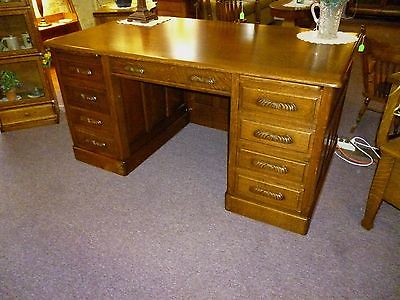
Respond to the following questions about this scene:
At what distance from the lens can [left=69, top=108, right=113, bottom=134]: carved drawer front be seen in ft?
7.05

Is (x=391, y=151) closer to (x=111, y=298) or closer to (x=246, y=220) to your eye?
(x=246, y=220)

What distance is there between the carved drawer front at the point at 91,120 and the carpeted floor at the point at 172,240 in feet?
1.04

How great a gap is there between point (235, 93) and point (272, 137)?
0.27 m

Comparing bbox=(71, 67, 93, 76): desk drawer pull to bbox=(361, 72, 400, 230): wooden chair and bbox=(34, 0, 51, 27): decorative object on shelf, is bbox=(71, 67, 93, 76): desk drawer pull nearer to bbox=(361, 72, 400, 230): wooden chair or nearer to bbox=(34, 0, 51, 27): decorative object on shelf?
bbox=(361, 72, 400, 230): wooden chair

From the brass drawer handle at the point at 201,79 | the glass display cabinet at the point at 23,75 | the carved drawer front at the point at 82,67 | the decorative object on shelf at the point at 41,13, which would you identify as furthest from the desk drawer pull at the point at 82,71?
the decorative object on shelf at the point at 41,13

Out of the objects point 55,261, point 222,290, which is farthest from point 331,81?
point 55,261

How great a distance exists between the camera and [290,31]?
2.07 meters

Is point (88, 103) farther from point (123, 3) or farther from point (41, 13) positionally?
point (41, 13)

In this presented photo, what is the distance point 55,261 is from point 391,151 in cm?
169

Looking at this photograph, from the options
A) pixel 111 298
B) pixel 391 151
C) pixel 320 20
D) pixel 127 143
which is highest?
pixel 320 20

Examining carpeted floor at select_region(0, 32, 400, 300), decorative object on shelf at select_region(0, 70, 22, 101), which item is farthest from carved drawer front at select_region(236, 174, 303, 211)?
decorative object on shelf at select_region(0, 70, 22, 101)

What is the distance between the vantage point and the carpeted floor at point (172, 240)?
1.55 m

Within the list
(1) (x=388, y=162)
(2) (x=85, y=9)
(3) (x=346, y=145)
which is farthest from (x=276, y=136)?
(2) (x=85, y=9)

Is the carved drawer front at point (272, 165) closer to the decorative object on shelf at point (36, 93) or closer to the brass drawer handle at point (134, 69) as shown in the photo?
the brass drawer handle at point (134, 69)
